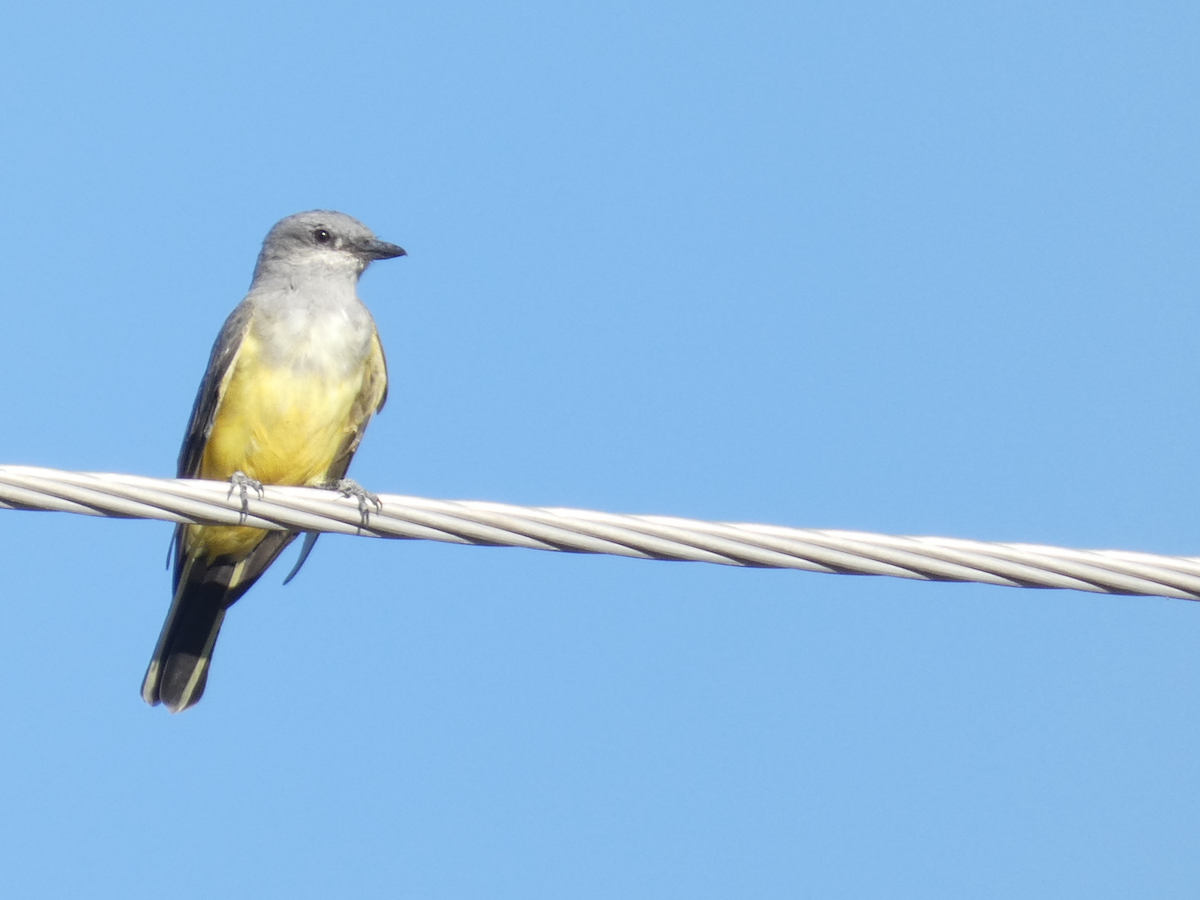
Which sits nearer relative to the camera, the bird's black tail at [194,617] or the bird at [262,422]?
the bird at [262,422]

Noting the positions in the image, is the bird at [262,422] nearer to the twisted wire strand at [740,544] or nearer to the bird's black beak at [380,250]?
the bird's black beak at [380,250]

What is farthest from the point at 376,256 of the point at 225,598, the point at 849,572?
the point at 849,572

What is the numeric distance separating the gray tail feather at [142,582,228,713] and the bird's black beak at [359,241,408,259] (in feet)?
6.60

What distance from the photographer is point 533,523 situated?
13.3 feet

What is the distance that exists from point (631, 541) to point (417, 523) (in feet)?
1.99

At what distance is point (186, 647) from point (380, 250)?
2.41 metres

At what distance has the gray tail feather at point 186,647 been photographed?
784 centimetres

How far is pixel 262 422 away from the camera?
7.59 meters

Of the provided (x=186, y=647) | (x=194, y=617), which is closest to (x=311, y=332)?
(x=194, y=617)

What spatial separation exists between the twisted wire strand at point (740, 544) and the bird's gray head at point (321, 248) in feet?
15.0

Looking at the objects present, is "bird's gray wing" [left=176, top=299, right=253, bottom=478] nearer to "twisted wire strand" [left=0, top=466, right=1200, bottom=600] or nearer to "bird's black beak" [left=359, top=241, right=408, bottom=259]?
"bird's black beak" [left=359, top=241, right=408, bottom=259]

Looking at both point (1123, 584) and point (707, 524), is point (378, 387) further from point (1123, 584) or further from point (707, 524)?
point (1123, 584)

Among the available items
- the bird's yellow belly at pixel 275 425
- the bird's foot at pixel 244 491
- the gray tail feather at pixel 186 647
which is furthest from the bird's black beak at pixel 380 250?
the bird's foot at pixel 244 491

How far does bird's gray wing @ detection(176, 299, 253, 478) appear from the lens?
303 inches
